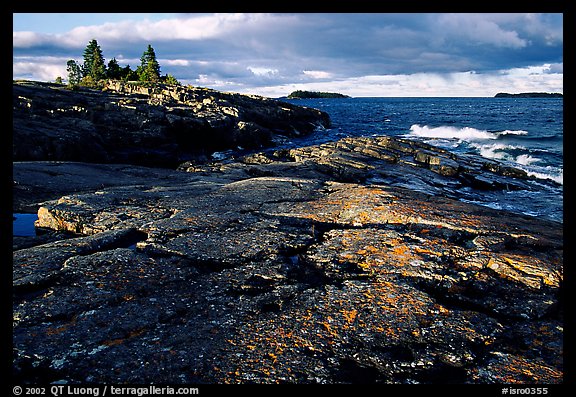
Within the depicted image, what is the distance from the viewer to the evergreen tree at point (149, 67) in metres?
107

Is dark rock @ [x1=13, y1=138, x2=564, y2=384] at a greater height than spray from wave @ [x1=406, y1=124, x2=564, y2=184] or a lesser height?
lesser

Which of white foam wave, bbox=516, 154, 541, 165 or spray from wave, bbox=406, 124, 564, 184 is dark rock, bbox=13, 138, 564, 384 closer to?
spray from wave, bbox=406, 124, 564, 184

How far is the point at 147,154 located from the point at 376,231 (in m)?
37.8

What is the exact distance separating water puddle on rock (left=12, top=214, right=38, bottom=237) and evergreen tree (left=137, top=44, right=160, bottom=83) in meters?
104

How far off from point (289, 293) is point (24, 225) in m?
10.7

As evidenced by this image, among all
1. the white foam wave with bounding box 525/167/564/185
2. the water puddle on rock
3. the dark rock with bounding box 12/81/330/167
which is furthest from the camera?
the white foam wave with bounding box 525/167/564/185

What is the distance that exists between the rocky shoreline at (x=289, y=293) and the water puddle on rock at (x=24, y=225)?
732 millimetres

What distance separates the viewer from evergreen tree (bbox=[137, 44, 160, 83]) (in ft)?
350

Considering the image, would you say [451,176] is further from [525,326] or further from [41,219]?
[41,219]

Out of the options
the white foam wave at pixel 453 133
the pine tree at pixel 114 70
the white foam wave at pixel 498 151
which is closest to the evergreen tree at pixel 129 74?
the pine tree at pixel 114 70

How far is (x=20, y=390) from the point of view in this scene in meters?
3.01

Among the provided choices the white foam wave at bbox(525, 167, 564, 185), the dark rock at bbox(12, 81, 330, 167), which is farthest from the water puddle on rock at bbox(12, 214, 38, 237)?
the white foam wave at bbox(525, 167, 564, 185)

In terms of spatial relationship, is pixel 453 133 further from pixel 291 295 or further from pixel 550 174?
pixel 291 295

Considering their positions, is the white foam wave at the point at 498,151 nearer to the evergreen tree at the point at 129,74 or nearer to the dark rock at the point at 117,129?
the dark rock at the point at 117,129
